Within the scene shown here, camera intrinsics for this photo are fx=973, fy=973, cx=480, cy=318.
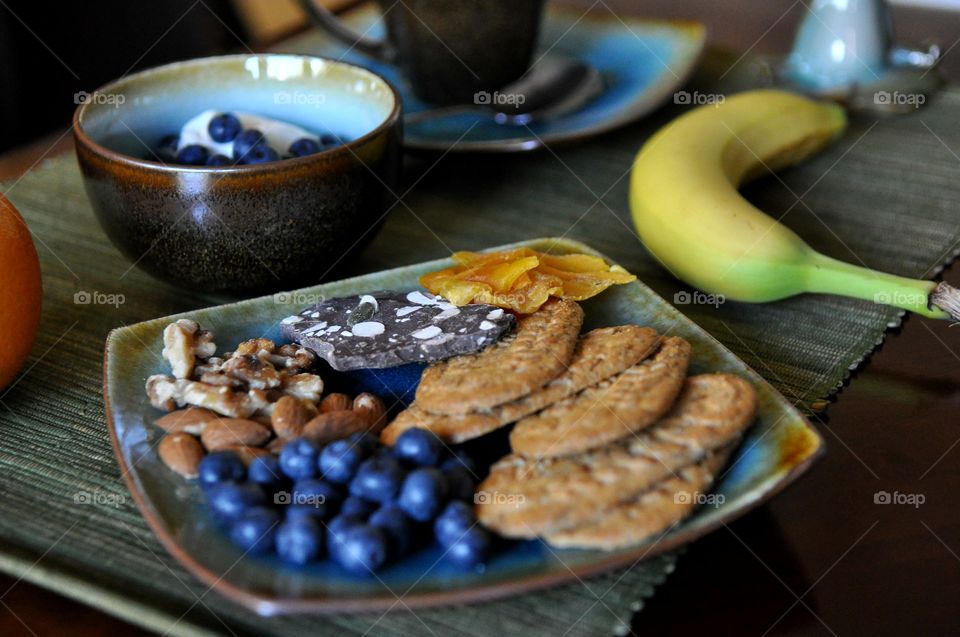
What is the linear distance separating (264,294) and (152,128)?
0.85 feet

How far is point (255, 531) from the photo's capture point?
2.24ft

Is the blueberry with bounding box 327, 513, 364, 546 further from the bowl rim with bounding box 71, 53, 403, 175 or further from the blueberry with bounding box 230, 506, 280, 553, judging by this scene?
the bowl rim with bounding box 71, 53, 403, 175

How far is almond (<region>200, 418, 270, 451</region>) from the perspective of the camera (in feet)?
2.58

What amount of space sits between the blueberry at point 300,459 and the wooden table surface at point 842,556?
6.3 inches

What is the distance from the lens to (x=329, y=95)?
1.20 m

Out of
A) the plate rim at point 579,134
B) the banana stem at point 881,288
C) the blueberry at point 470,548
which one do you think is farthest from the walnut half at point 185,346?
the banana stem at point 881,288

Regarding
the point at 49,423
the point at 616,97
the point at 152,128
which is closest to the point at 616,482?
the point at 49,423

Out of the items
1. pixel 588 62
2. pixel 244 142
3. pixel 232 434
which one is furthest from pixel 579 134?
pixel 232 434

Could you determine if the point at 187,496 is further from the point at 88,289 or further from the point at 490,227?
the point at 490,227

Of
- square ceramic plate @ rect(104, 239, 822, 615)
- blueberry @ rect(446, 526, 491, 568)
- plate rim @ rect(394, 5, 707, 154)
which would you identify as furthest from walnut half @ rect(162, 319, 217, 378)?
plate rim @ rect(394, 5, 707, 154)

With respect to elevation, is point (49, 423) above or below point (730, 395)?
below

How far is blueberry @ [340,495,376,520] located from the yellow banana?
535 millimetres

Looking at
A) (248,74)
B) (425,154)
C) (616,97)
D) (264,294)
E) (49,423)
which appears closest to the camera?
(49,423)

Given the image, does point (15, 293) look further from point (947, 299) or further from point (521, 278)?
point (947, 299)
